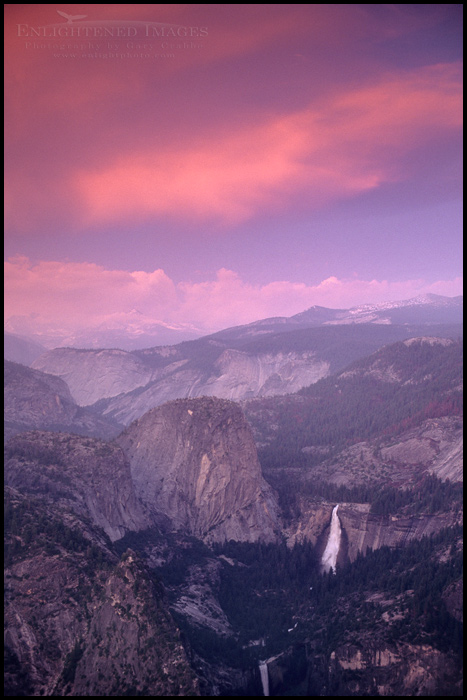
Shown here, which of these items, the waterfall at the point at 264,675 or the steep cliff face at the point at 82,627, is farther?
the waterfall at the point at 264,675

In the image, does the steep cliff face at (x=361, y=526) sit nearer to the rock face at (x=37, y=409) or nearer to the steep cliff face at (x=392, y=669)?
the steep cliff face at (x=392, y=669)

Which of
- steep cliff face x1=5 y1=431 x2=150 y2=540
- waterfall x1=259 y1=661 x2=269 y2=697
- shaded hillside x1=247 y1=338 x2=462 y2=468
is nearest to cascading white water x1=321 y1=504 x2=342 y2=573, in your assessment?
shaded hillside x1=247 y1=338 x2=462 y2=468

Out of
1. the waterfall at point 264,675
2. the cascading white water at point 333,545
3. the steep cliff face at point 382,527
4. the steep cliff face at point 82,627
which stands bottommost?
the waterfall at point 264,675

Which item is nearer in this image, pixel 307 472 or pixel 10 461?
pixel 10 461

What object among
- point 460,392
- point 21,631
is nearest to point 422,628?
point 21,631

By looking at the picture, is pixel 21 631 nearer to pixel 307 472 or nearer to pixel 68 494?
pixel 68 494

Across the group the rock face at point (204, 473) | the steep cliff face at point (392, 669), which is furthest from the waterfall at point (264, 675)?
the rock face at point (204, 473)

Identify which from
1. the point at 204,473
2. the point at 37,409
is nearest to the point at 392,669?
the point at 204,473
